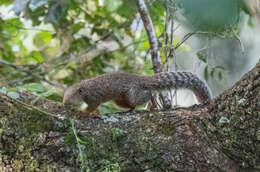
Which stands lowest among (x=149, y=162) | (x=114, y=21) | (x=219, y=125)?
(x=149, y=162)

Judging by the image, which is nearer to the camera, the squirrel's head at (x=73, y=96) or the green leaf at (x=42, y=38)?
the squirrel's head at (x=73, y=96)

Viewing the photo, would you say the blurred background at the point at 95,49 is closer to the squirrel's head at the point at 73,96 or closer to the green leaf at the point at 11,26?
the green leaf at the point at 11,26

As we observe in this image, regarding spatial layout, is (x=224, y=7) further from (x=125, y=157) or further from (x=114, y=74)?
(x=114, y=74)

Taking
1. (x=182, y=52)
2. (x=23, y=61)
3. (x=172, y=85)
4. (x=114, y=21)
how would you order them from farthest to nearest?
(x=23, y=61), (x=114, y=21), (x=182, y=52), (x=172, y=85)

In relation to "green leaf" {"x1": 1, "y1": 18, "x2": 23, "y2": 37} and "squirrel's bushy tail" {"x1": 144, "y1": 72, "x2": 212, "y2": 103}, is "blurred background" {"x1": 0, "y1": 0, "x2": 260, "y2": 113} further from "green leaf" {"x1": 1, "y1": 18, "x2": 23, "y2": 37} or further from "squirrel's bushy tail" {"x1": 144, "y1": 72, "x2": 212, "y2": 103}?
"squirrel's bushy tail" {"x1": 144, "y1": 72, "x2": 212, "y2": 103}

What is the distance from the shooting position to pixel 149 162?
221cm

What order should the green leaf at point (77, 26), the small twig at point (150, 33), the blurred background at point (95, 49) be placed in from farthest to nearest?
the green leaf at point (77, 26), the blurred background at point (95, 49), the small twig at point (150, 33)

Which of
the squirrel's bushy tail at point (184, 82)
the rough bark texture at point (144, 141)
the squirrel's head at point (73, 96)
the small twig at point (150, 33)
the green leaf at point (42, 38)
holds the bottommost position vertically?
the rough bark texture at point (144, 141)

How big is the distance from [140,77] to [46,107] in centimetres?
146

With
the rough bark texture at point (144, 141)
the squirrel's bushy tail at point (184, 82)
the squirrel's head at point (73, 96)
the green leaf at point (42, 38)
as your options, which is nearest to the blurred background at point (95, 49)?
the green leaf at point (42, 38)

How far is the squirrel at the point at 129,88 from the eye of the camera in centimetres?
366

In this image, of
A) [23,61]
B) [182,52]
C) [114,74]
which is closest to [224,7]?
[114,74]

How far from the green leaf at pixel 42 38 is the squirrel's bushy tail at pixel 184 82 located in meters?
2.32

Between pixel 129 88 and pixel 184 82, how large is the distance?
2.17 feet
